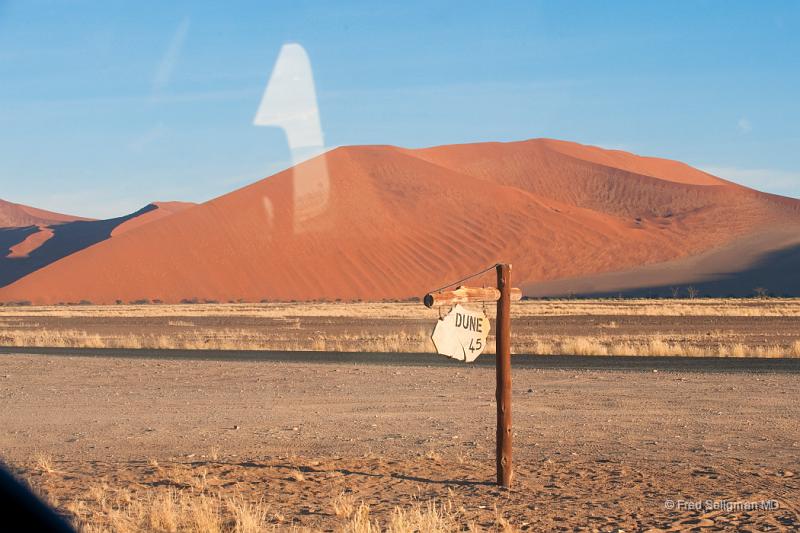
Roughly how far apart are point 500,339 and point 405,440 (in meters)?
2.87

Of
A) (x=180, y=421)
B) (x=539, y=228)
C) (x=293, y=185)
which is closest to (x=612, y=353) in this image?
(x=180, y=421)

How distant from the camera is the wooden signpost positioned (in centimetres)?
839

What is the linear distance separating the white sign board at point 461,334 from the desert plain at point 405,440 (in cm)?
125

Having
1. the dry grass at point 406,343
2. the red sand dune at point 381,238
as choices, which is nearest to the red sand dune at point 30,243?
the red sand dune at point 381,238

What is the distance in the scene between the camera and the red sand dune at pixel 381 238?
84188mm

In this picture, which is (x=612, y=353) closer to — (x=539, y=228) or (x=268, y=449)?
(x=268, y=449)

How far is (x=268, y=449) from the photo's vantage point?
35.7ft

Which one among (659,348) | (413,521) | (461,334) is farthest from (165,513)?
(659,348)

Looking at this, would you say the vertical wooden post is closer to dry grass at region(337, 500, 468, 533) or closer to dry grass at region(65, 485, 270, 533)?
dry grass at region(337, 500, 468, 533)

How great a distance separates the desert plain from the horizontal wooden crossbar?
169 cm

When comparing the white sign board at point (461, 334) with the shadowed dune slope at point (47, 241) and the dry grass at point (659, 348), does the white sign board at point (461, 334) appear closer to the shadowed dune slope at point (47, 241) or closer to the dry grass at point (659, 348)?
the dry grass at point (659, 348)

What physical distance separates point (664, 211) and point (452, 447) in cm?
9733

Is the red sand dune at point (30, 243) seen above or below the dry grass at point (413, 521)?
above

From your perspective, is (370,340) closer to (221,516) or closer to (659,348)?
(659,348)
